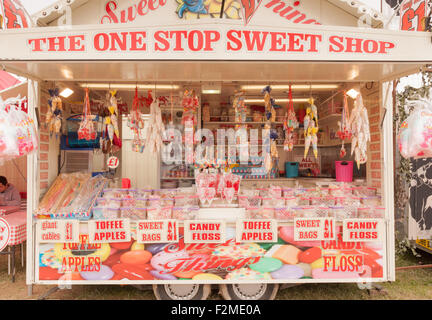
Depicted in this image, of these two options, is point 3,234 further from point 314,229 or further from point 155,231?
point 314,229

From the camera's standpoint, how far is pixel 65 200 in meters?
3.37

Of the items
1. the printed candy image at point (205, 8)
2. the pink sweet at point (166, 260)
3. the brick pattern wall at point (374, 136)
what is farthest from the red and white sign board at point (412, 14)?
the pink sweet at point (166, 260)

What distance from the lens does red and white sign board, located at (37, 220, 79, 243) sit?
3.07m

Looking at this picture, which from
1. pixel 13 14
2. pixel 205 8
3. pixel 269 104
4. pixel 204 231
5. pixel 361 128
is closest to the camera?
pixel 13 14

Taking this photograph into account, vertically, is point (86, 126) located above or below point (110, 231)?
above

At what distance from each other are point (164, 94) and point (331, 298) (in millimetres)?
3954

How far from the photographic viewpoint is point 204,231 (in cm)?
303

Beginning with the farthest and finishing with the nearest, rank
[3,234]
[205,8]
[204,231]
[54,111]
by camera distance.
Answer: [205,8]
[54,111]
[204,231]
[3,234]

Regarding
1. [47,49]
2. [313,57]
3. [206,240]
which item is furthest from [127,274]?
[313,57]

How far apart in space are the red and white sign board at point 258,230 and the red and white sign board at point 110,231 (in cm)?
113

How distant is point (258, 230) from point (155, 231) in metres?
1.03

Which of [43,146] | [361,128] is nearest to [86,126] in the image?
[43,146]

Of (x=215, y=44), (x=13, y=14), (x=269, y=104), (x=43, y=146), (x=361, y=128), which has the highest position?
(x=13, y=14)

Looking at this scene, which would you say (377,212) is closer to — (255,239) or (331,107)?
(255,239)
